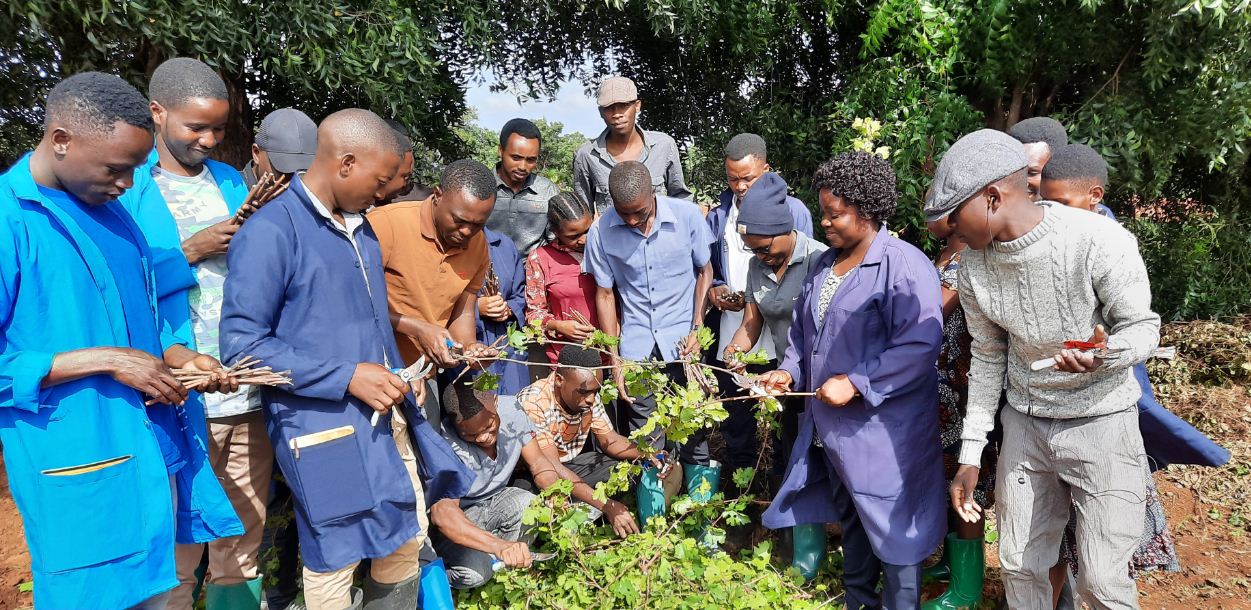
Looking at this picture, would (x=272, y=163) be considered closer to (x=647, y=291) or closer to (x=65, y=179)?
(x=65, y=179)

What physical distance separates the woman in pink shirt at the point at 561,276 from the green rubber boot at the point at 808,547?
157cm

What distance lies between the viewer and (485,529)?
3.75m

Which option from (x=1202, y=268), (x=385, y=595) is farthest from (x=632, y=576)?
(x=1202, y=268)

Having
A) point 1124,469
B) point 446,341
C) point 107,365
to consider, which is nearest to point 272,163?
point 446,341

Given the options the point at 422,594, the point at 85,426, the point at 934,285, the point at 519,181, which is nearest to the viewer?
the point at 85,426

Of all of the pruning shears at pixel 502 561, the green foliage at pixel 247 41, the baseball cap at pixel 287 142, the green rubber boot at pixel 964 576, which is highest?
the green foliage at pixel 247 41

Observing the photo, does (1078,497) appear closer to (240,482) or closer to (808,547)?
(808,547)

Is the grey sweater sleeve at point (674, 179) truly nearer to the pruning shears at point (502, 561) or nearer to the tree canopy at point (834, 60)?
the tree canopy at point (834, 60)

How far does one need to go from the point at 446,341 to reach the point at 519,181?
190cm

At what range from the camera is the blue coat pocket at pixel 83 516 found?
226 centimetres

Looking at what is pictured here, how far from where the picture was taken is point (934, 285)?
3203 mm

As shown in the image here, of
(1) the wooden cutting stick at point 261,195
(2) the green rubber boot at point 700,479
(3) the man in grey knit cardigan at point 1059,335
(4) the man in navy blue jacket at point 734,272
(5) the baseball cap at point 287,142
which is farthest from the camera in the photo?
(4) the man in navy blue jacket at point 734,272

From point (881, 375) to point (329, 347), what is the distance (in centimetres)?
208

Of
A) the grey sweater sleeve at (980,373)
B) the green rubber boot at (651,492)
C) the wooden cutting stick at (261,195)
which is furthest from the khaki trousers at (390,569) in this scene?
the grey sweater sleeve at (980,373)
